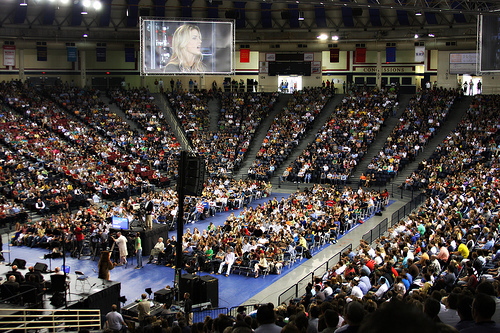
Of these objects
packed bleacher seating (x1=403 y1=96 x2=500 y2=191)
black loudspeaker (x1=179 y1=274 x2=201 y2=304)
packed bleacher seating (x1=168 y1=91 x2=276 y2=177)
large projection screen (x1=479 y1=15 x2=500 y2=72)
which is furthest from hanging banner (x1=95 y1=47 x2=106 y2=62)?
black loudspeaker (x1=179 y1=274 x2=201 y2=304)

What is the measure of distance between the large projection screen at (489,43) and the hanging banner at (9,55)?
121ft

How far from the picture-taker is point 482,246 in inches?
531

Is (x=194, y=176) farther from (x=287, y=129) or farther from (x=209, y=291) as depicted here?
(x=287, y=129)

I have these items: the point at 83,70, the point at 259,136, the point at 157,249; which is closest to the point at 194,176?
the point at 157,249

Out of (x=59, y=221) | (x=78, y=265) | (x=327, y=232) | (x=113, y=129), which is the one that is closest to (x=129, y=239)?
(x=78, y=265)

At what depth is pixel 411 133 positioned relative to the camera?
3603 cm

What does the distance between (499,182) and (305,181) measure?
13505 mm

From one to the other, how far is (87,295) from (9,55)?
36.8 m

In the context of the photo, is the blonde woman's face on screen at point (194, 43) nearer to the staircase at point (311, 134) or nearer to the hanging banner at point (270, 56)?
the staircase at point (311, 134)

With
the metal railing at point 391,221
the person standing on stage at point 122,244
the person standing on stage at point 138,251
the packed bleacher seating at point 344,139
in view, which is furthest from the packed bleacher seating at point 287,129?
the person standing on stage at point 122,244

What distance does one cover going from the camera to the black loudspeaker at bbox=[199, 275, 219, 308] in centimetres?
1408

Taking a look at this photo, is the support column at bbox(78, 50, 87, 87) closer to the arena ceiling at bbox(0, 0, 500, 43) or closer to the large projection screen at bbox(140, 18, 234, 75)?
the arena ceiling at bbox(0, 0, 500, 43)

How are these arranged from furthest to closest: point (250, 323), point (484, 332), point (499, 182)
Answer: point (499, 182) < point (250, 323) < point (484, 332)

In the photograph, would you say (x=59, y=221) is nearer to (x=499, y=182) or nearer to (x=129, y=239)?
(x=129, y=239)
